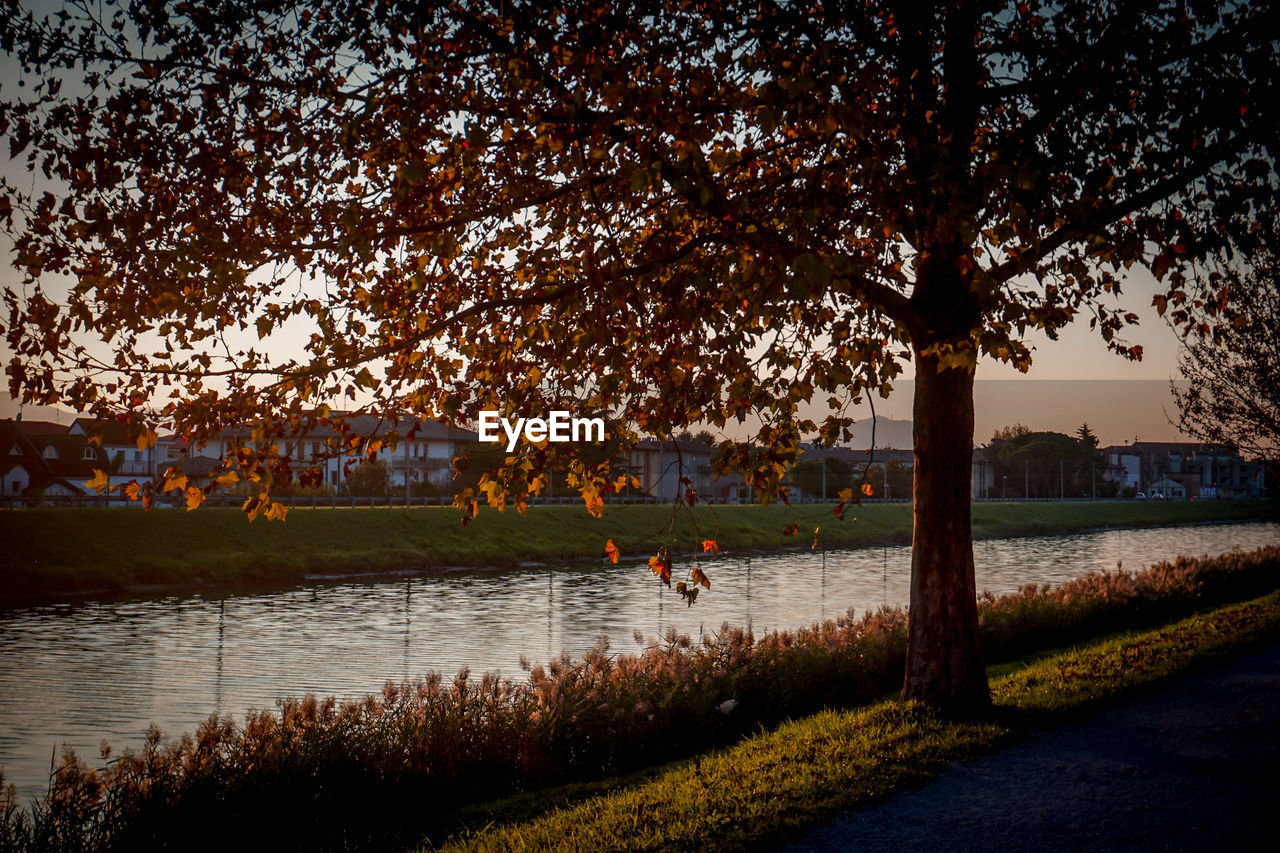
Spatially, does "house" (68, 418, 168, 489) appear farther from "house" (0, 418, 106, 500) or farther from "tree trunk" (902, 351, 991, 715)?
"tree trunk" (902, 351, 991, 715)

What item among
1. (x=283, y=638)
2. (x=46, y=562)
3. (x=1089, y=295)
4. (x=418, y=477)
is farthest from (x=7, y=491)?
(x=1089, y=295)

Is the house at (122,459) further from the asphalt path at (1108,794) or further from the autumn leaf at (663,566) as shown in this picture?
the asphalt path at (1108,794)

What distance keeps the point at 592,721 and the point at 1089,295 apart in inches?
283

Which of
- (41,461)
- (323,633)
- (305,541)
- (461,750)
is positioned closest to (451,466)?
(323,633)

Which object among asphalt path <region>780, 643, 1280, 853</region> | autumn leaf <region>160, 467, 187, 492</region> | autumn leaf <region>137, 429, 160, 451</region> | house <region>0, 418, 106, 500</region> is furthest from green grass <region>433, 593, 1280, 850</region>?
house <region>0, 418, 106, 500</region>

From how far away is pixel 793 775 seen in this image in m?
8.63

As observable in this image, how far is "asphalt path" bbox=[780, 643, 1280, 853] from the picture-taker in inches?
276

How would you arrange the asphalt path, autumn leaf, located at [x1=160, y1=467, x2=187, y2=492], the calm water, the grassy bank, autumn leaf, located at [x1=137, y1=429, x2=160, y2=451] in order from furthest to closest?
the grassy bank → the calm water → autumn leaf, located at [x1=160, y1=467, x2=187, y2=492] → autumn leaf, located at [x1=137, y1=429, x2=160, y2=451] → the asphalt path

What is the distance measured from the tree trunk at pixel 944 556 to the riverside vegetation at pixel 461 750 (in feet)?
2.13

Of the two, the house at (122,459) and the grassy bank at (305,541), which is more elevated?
the house at (122,459)

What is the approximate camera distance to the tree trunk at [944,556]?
36.2ft

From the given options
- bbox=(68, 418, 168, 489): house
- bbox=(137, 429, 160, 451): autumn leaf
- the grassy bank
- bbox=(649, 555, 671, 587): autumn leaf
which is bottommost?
the grassy bank

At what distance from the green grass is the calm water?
6.95 metres

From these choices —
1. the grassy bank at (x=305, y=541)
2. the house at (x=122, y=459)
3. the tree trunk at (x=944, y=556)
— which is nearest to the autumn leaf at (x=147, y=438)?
the tree trunk at (x=944, y=556)
